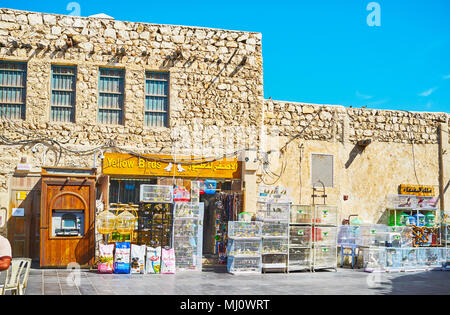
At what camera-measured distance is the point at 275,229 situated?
16203 mm

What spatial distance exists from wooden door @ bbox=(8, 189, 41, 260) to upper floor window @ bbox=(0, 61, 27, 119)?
246 cm

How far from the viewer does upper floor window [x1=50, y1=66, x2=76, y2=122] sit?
17.2 metres

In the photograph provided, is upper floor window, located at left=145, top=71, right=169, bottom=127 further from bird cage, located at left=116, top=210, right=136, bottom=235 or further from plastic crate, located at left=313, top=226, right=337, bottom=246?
plastic crate, located at left=313, top=226, right=337, bottom=246

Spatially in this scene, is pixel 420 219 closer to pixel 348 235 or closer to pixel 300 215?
pixel 348 235

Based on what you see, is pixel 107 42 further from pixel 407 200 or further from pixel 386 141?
pixel 407 200

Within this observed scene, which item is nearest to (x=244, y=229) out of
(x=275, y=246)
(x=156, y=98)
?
(x=275, y=246)

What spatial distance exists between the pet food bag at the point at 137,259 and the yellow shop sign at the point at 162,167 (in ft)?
9.73

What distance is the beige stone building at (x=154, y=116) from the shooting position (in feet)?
54.8

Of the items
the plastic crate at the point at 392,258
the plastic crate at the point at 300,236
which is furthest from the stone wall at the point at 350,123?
the plastic crate at the point at 392,258

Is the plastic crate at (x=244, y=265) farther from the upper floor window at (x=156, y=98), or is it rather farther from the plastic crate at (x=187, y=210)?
the upper floor window at (x=156, y=98)

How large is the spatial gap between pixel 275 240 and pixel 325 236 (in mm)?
1744

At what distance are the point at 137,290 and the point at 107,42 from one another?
8.80 m

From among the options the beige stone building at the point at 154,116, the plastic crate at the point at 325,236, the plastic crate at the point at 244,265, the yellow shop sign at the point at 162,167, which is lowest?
the plastic crate at the point at 244,265

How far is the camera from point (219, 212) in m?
18.1
